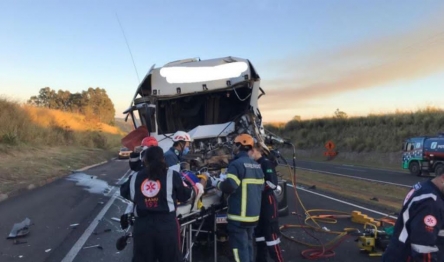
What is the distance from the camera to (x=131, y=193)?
400cm

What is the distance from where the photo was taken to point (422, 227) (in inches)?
115

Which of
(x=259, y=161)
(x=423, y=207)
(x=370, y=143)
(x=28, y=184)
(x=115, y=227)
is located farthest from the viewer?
(x=370, y=143)

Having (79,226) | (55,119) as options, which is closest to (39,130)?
(55,119)

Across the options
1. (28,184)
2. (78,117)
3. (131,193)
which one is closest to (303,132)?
(78,117)

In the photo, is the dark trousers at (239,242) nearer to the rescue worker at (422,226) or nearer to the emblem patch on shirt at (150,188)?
the emblem patch on shirt at (150,188)

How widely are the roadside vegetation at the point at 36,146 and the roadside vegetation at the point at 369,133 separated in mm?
14340

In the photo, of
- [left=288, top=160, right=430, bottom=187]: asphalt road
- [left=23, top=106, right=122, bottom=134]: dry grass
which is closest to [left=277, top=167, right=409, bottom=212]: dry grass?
[left=288, top=160, right=430, bottom=187]: asphalt road

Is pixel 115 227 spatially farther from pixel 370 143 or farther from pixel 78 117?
pixel 78 117

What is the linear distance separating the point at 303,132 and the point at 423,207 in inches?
2100

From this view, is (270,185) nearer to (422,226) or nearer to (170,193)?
(170,193)

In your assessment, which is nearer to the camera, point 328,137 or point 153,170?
point 153,170

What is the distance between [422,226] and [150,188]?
2.41 metres

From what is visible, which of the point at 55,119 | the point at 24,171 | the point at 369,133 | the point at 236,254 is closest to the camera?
the point at 236,254

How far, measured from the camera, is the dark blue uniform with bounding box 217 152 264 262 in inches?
191
